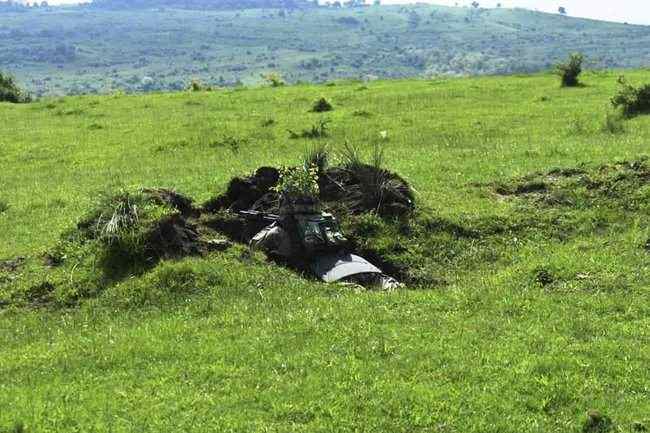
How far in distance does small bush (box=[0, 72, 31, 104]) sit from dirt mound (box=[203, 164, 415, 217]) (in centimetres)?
4004

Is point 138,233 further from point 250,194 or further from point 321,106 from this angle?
point 321,106

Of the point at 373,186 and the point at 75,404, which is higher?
the point at 373,186

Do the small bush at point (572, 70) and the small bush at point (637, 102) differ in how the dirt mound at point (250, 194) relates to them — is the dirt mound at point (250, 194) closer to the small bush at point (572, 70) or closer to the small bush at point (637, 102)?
the small bush at point (637, 102)

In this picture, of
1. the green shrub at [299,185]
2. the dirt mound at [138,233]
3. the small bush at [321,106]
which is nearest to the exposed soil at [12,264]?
the dirt mound at [138,233]

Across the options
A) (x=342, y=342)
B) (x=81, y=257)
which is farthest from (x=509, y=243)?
(x=81, y=257)

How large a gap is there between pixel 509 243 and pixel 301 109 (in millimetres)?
24064

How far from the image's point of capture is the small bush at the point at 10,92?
5272cm

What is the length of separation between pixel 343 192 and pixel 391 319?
5887 mm

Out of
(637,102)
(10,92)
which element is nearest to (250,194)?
(637,102)

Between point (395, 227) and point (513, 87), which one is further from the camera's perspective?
point (513, 87)

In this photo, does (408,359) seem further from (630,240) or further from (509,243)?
A: (630,240)

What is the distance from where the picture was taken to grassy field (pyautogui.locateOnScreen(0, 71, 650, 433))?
32.6ft

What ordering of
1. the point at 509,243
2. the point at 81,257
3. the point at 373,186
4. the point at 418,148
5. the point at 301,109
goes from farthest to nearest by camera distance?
the point at 301,109, the point at 418,148, the point at 373,186, the point at 509,243, the point at 81,257

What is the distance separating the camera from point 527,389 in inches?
406
